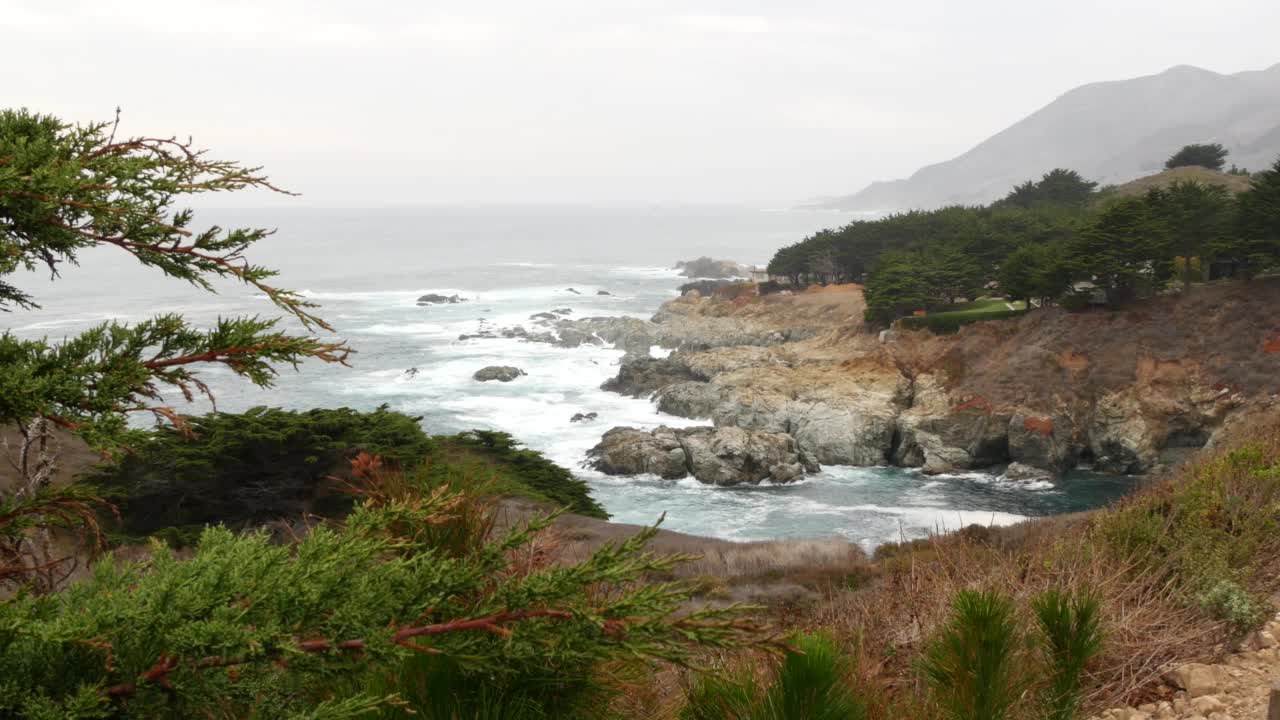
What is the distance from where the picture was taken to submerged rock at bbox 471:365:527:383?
1788 inches

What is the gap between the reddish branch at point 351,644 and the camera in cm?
283

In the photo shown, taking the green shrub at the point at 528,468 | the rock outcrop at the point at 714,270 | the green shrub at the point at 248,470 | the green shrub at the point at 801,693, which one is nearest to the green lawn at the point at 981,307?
the green shrub at the point at 528,468

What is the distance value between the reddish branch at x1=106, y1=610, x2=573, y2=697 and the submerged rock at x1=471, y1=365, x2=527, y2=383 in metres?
42.6

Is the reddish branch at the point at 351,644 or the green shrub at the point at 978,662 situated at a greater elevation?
the reddish branch at the point at 351,644

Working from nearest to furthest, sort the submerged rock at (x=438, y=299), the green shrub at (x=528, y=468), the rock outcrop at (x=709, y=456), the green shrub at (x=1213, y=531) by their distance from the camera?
the green shrub at (x=1213, y=531)
the green shrub at (x=528, y=468)
the rock outcrop at (x=709, y=456)
the submerged rock at (x=438, y=299)

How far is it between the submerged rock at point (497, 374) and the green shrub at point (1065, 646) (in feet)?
138

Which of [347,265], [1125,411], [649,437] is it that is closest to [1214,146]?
[1125,411]

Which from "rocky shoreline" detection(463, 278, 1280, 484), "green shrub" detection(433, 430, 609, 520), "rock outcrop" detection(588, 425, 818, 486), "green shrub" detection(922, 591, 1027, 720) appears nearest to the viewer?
"green shrub" detection(922, 591, 1027, 720)

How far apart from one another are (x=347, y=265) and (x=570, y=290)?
44.9 metres

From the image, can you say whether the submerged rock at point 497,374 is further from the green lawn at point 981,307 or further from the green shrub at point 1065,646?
the green shrub at point 1065,646

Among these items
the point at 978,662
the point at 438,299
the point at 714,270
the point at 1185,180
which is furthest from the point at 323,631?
the point at 714,270

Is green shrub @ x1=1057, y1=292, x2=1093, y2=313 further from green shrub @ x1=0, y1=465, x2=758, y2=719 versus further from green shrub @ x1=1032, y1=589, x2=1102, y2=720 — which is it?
green shrub @ x1=0, y1=465, x2=758, y2=719

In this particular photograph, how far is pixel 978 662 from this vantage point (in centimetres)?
366

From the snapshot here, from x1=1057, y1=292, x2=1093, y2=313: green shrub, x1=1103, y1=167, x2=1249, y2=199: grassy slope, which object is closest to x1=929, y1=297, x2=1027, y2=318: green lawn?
x1=1057, y1=292, x2=1093, y2=313: green shrub
